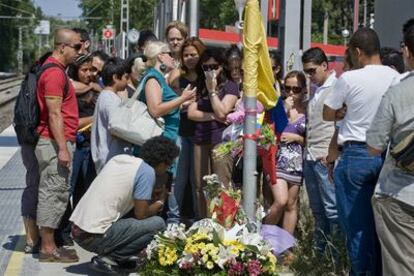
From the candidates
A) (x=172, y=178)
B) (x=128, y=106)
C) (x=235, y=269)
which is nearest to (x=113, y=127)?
(x=128, y=106)

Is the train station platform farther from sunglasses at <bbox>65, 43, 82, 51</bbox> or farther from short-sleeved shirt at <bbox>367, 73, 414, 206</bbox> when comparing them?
short-sleeved shirt at <bbox>367, 73, 414, 206</bbox>

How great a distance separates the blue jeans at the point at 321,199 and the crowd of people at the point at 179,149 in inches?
0.4

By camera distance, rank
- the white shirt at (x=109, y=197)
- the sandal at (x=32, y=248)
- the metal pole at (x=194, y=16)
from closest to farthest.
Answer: the white shirt at (x=109, y=197) < the sandal at (x=32, y=248) < the metal pole at (x=194, y=16)

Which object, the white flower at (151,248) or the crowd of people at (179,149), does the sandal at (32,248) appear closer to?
the crowd of people at (179,149)

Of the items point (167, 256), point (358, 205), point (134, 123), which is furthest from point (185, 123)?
point (358, 205)

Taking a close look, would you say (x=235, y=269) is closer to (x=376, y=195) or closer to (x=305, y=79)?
(x=376, y=195)

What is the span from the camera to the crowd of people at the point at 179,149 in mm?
6160

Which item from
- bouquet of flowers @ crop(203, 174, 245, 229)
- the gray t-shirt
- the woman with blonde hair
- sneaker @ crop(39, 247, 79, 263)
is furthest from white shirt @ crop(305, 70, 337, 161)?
sneaker @ crop(39, 247, 79, 263)

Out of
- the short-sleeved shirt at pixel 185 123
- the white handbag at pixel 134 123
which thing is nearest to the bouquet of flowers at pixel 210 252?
the white handbag at pixel 134 123

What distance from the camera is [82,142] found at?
30.0 feet

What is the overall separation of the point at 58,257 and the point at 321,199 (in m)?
2.51

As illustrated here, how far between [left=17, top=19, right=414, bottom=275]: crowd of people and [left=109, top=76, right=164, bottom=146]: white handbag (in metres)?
0.08

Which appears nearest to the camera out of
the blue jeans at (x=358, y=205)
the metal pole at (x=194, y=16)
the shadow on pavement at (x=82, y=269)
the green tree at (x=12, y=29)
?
the blue jeans at (x=358, y=205)

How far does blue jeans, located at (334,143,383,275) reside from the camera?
19.9 feet
